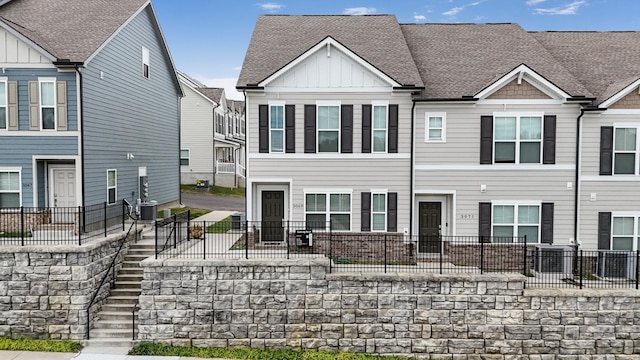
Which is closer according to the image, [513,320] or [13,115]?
[513,320]

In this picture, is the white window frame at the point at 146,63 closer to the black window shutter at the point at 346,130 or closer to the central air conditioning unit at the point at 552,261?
the black window shutter at the point at 346,130

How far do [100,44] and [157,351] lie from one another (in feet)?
38.7

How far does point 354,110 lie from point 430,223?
5.41 metres

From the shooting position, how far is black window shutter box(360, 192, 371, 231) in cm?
1530

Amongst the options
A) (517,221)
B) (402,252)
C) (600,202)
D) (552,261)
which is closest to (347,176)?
(402,252)

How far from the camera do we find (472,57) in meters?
17.2

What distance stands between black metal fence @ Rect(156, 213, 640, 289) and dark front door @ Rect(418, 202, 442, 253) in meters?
0.05

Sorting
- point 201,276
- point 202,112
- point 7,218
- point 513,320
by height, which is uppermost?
point 202,112

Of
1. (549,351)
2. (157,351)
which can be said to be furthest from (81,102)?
(549,351)

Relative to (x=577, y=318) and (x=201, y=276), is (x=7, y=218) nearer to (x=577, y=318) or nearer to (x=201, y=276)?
(x=201, y=276)

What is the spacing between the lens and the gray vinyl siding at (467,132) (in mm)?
15109

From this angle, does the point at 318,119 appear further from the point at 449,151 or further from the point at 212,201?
the point at 212,201

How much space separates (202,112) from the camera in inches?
1324

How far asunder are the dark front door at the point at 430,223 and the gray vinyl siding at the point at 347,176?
103 cm
